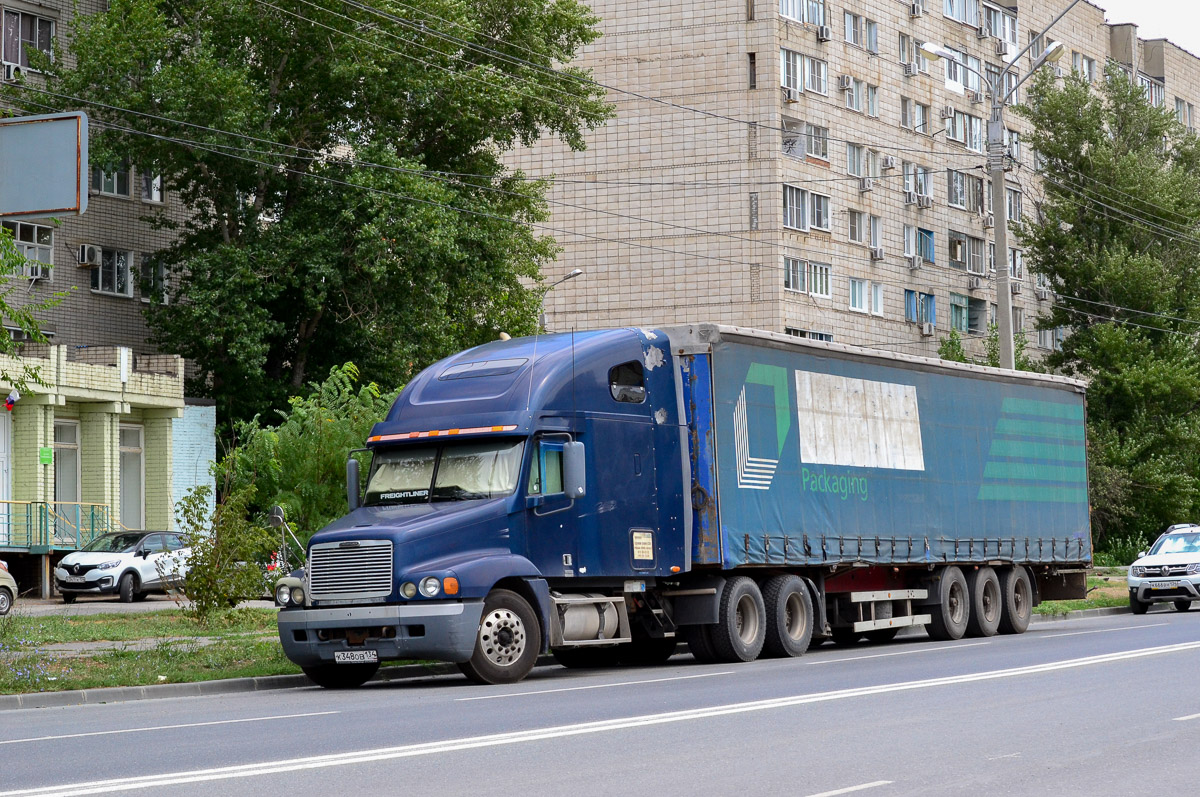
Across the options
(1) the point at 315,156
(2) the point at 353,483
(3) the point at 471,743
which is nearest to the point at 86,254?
(1) the point at 315,156

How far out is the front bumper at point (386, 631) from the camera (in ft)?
56.6

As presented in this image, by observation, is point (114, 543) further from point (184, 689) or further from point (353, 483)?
point (184, 689)

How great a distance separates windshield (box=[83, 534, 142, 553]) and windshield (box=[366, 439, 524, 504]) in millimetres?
19717

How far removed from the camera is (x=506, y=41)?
1784 inches

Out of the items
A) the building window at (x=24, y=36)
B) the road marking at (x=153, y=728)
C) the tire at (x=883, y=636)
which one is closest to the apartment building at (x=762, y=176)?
the building window at (x=24, y=36)

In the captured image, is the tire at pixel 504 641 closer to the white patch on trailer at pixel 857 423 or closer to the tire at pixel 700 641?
the tire at pixel 700 641

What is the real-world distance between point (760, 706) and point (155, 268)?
109ft

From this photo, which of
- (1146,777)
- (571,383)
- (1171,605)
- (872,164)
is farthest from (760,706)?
(872,164)

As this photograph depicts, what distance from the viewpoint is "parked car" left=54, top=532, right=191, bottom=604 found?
36250 mm

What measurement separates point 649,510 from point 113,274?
92.6 feet

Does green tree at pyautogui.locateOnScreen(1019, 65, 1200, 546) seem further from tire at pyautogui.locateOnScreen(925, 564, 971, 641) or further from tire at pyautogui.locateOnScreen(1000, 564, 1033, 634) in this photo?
tire at pyautogui.locateOnScreen(925, 564, 971, 641)

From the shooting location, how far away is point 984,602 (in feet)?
85.8

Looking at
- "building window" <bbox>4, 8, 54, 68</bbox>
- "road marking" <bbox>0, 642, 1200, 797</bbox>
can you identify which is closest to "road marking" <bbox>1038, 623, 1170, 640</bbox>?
"road marking" <bbox>0, 642, 1200, 797</bbox>

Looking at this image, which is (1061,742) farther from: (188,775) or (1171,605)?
(1171,605)
